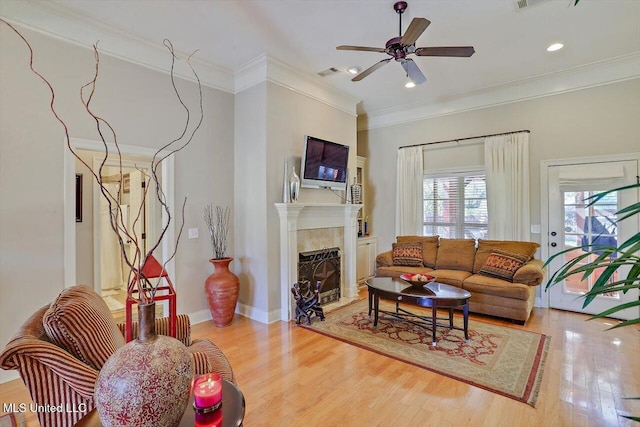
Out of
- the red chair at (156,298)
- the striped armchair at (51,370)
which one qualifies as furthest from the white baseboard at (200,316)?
the striped armchair at (51,370)

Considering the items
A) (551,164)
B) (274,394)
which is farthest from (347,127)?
(274,394)

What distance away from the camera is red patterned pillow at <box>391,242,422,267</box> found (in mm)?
5004

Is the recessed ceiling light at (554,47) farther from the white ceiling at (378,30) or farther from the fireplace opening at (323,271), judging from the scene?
the fireplace opening at (323,271)

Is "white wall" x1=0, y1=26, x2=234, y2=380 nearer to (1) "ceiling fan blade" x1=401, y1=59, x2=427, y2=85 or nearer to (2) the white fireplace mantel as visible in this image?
(2) the white fireplace mantel

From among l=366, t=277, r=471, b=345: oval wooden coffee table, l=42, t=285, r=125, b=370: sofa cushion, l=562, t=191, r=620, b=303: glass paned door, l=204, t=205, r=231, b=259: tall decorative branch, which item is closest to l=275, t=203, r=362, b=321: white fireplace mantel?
l=204, t=205, r=231, b=259: tall decorative branch

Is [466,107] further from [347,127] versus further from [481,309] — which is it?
[481,309]

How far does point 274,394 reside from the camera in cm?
250

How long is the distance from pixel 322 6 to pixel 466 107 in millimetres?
3278

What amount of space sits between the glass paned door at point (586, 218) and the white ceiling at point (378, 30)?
4.07 ft

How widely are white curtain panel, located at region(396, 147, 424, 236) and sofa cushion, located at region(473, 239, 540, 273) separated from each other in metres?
1.15

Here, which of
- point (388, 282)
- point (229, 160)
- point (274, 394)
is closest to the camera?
point (274, 394)

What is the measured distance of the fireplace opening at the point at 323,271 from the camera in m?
4.46

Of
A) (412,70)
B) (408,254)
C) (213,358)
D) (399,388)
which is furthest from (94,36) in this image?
(408,254)

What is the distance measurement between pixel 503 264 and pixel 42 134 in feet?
17.5
